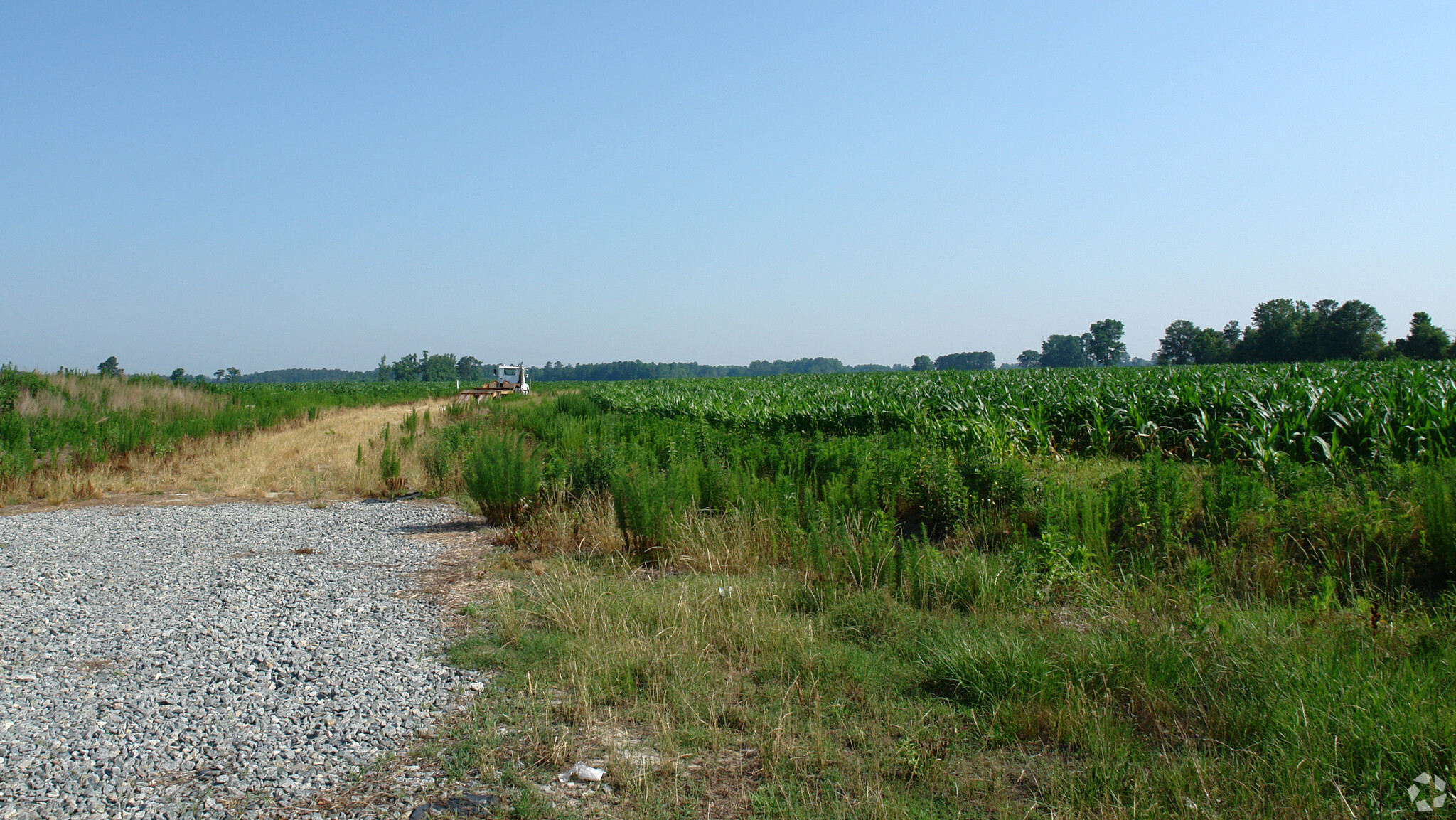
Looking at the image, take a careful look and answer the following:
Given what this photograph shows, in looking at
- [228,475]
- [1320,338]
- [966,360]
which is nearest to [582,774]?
[228,475]

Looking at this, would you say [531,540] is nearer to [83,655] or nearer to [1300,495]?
[83,655]

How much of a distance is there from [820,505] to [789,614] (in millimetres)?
1785

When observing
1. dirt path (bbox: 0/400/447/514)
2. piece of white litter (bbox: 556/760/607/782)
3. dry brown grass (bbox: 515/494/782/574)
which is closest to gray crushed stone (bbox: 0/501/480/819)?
Result: piece of white litter (bbox: 556/760/607/782)

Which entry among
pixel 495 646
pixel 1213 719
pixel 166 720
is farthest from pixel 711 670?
pixel 166 720

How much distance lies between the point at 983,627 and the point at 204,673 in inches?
180

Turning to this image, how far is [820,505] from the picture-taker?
6637 mm

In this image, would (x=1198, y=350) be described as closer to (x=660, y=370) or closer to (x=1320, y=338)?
(x=1320, y=338)

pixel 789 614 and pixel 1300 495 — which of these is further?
pixel 1300 495

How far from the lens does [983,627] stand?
4656 millimetres

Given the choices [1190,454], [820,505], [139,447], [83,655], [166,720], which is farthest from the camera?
[139,447]

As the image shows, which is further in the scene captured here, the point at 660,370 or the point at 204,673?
the point at 660,370

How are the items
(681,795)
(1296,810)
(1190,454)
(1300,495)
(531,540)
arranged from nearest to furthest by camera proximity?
(1296,810), (681,795), (1300,495), (531,540), (1190,454)

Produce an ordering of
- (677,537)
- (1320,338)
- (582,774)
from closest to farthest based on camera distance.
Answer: (582,774), (677,537), (1320,338)

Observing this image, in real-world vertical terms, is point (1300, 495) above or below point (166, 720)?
above
